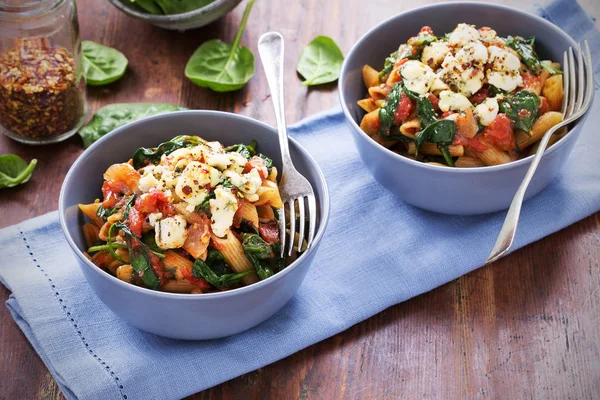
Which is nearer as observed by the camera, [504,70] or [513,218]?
[513,218]

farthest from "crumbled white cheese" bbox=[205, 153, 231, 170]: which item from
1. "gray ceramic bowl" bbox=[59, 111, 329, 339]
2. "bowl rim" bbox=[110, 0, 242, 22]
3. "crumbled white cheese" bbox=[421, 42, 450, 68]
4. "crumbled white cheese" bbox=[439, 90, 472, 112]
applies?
"bowl rim" bbox=[110, 0, 242, 22]

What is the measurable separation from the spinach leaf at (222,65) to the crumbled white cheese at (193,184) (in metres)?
1.03

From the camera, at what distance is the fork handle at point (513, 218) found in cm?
212

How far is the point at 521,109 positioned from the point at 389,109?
462mm

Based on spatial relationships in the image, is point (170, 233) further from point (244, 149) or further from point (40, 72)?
point (40, 72)

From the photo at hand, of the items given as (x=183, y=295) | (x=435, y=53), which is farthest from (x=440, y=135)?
(x=183, y=295)

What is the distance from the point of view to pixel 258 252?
2.21 meters

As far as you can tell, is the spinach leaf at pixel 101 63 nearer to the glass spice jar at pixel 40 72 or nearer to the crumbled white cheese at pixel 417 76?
the glass spice jar at pixel 40 72

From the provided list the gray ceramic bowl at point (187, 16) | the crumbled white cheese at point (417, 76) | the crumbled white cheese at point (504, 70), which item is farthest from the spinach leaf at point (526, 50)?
the gray ceramic bowl at point (187, 16)

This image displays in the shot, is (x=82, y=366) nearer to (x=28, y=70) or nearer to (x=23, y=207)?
(x=23, y=207)

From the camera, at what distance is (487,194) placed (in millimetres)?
2570

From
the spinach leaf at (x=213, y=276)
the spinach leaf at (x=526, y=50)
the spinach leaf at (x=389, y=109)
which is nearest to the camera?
the spinach leaf at (x=213, y=276)

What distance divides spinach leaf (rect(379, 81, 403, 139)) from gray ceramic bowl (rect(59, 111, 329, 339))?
378 mm

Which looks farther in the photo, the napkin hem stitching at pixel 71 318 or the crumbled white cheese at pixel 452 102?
the crumbled white cheese at pixel 452 102
